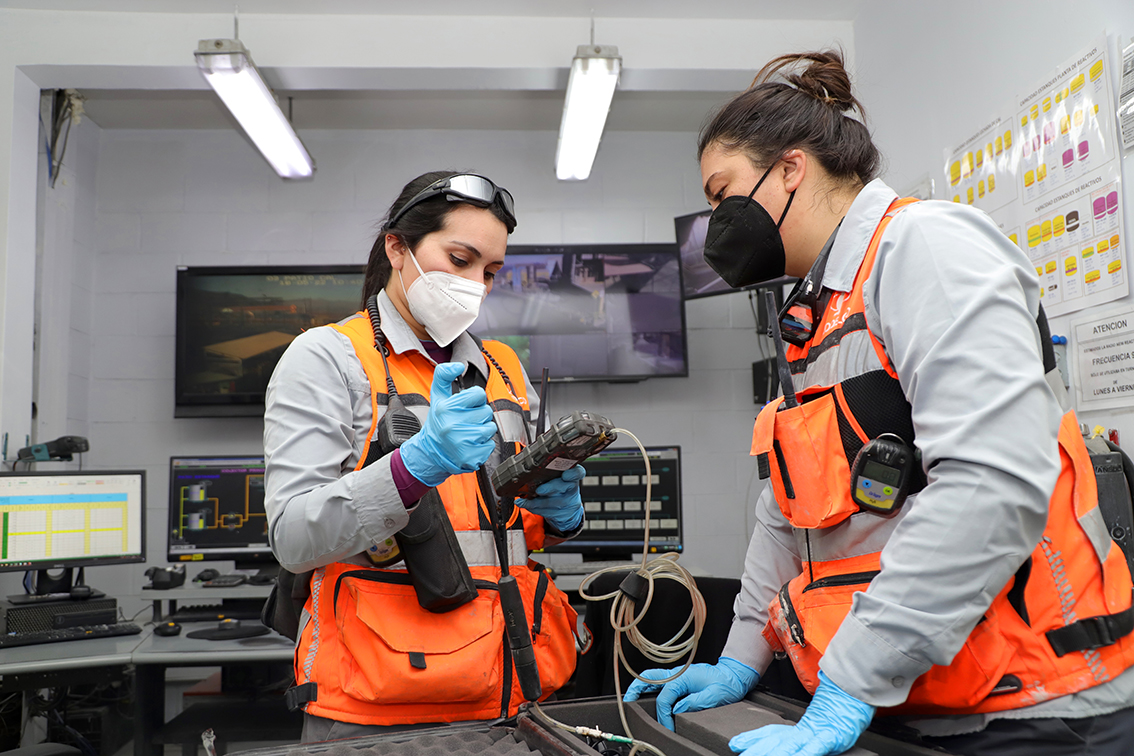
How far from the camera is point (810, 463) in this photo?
987 mm

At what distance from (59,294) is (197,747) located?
2.39 meters

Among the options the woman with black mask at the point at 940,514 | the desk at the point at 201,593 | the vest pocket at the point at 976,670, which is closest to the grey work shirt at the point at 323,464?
the woman with black mask at the point at 940,514

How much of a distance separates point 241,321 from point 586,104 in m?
2.10

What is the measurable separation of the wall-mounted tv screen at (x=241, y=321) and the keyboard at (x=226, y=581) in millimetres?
1085

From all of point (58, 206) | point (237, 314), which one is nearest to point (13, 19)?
point (58, 206)

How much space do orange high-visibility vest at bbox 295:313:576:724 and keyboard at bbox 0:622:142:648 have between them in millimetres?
2098

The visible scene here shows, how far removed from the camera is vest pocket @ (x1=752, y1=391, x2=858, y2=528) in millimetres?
949

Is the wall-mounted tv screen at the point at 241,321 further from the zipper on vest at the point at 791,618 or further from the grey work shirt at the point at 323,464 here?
the zipper on vest at the point at 791,618

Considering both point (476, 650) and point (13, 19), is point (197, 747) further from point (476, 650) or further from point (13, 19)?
point (13, 19)

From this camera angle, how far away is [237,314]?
13.1ft

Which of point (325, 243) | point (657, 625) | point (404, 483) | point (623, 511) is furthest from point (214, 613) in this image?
point (404, 483)

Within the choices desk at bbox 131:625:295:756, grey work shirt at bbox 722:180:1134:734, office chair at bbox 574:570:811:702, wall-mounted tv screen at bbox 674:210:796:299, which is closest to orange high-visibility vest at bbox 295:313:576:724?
grey work shirt at bbox 722:180:1134:734

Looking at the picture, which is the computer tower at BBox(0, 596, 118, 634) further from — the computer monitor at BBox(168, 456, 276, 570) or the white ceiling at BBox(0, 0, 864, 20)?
the white ceiling at BBox(0, 0, 864, 20)

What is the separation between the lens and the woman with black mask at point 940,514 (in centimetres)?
80
